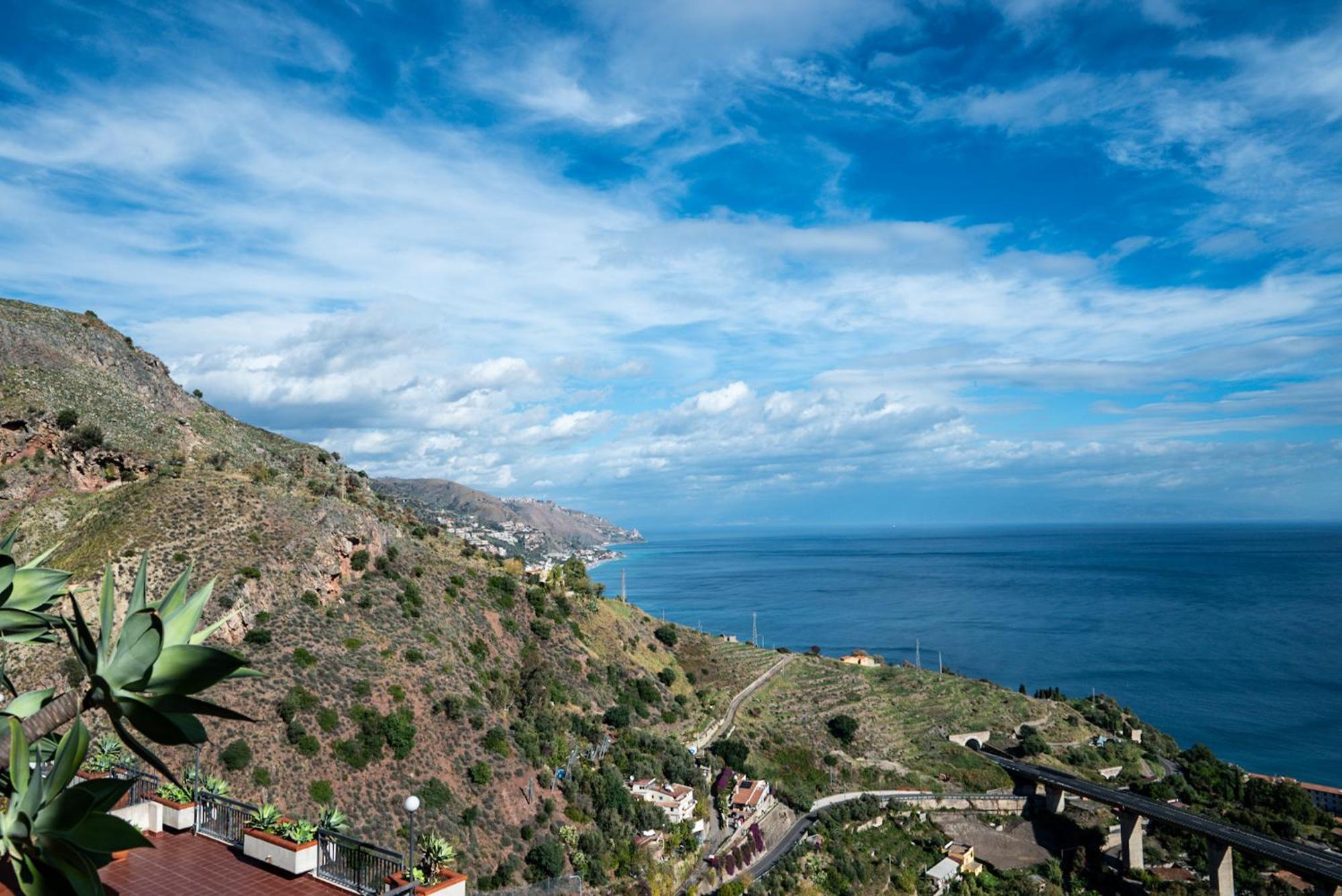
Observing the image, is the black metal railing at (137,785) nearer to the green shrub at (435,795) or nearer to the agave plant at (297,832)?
the agave plant at (297,832)

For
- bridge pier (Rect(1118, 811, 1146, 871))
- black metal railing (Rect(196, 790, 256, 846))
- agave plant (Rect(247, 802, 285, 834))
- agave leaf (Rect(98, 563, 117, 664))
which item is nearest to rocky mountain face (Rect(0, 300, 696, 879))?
black metal railing (Rect(196, 790, 256, 846))

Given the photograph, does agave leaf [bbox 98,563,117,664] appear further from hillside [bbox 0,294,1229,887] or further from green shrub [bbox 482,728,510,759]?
green shrub [bbox 482,728,510,759]

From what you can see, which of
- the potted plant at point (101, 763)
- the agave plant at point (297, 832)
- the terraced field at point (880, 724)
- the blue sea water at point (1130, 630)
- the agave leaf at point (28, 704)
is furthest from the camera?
the blue sea water at point (1130, 630)

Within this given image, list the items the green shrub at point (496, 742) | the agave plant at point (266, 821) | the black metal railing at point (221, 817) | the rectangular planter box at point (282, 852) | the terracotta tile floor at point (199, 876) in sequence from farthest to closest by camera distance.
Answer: the green shrub at point (496, 742) → the black metal railing at point (221, 817) → the agave plant at point (266, 821) → the rectangular planter box at point (282, 852) → the terracotta tile floor at point (199, 876)

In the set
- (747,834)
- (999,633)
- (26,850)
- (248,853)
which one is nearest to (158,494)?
(248,853)

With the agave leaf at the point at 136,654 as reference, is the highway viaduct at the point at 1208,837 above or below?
below

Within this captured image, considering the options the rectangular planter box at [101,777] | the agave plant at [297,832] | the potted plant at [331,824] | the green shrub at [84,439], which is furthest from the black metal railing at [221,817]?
the green shrub at [84,439]

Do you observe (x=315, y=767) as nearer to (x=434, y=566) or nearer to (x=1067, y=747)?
(x=434, y=566)
